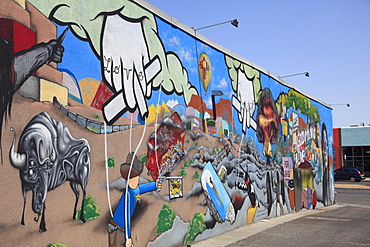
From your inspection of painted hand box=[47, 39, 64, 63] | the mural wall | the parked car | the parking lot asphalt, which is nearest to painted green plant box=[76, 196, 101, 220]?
the mural wall

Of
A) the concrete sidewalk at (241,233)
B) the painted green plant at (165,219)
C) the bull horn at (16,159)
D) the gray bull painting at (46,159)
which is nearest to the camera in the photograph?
the bull horn at (16,159)

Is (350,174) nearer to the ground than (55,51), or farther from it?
nearer to the ground

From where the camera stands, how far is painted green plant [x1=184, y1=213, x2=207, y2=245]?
28.9 ft

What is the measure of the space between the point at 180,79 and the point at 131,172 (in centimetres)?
269

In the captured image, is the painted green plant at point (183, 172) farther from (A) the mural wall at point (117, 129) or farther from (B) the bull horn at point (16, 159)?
(B) the bull horn at point (16, 159)

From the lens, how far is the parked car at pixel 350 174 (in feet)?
132

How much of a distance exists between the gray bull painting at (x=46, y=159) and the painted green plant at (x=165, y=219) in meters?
2.17

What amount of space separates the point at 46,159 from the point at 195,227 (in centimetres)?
461

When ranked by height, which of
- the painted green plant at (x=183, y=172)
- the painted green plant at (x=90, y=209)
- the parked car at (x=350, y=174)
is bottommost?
the parked car at (x=350, y=174)

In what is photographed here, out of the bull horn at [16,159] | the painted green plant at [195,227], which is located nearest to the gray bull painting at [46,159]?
the bull horn at [16,159]

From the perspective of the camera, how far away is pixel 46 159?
543 cm

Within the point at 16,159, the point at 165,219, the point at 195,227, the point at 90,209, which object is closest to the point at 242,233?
the point at 195,227

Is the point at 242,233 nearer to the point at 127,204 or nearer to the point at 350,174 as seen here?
the point at 127,204

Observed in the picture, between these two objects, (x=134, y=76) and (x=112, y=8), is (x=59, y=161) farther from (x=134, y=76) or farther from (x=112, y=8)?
(x=112, y=8)
